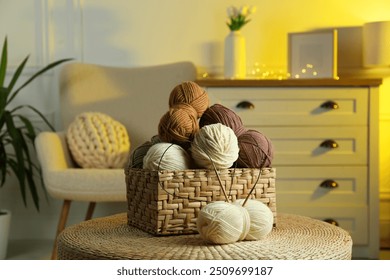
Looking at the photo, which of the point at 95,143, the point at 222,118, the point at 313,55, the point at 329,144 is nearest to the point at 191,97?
the point at 222,118

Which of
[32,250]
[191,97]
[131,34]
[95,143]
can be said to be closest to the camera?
[191,97]

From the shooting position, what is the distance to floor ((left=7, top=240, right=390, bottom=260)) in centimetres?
285

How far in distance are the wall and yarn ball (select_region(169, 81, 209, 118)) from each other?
1902 millimetres

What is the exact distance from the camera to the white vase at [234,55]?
304 cm

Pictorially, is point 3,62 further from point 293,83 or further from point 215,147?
point 215,147

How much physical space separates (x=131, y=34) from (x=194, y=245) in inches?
88.8

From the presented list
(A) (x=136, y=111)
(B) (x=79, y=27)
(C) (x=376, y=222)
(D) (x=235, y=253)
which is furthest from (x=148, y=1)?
(D) (x=235, y=253)

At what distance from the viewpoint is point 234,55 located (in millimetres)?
3039

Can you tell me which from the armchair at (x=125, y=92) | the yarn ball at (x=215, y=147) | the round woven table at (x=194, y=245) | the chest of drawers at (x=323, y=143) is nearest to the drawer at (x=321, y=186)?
the chest of drawers at (x=323, y=143)

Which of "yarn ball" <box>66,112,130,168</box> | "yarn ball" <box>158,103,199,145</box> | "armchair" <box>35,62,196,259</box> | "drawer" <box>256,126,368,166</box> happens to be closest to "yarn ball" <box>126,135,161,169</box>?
"yarn ball" <box>158,103,199,145</box>

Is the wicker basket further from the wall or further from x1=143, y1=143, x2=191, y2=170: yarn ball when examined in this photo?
the wall

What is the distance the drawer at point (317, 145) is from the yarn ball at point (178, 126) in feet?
5.06


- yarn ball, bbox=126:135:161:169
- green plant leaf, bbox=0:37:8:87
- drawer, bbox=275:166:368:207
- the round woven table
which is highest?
green plant leaf, bbox=0:37:8:87
